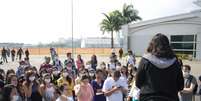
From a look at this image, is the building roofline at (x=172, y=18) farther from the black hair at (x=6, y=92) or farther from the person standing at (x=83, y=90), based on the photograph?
the black hair at (x=6, y=92)

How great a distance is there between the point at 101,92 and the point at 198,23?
136 ft

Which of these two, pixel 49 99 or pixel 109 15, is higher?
pixel 109 15

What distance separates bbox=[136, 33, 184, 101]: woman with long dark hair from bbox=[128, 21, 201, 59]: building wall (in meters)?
44.3

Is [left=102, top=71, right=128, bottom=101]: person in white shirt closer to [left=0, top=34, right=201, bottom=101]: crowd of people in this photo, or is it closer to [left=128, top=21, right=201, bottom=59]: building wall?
→ [left=0, top=34, right=201, bottom=101]: crowd of people

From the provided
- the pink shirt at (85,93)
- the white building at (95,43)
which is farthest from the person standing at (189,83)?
the white building at (95,43)

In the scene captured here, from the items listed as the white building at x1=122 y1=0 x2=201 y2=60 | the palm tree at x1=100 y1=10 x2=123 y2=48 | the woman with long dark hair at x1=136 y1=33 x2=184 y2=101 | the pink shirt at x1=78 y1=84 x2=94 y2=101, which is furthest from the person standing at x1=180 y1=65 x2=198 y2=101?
the palm tree at x1=100 y1=10 x2=123 y2=48

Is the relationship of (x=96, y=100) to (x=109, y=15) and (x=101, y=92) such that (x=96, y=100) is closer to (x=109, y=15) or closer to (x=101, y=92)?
(x=101, y=92)

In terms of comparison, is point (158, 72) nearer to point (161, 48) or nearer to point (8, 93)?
point (161, 48)

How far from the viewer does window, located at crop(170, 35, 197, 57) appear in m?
51.3

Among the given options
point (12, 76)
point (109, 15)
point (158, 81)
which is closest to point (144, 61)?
point (158, 81)

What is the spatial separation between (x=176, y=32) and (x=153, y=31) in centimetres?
479

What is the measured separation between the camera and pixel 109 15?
7700 centimetres

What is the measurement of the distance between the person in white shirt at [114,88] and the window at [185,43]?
132 feet

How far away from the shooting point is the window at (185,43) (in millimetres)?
51312
